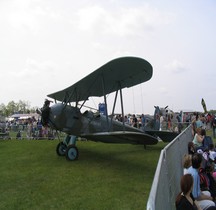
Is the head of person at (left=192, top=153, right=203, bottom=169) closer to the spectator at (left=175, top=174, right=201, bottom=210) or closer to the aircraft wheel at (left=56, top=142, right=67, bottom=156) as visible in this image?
the spectator at (left=175, top=174, right=201, bottom=210)

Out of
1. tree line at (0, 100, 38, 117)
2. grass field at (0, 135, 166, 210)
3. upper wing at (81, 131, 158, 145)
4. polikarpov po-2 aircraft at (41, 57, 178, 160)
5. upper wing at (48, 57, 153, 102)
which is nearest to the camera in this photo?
grass field at (0, 135, 166, 210)

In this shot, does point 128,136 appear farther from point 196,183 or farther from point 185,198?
point 185,198

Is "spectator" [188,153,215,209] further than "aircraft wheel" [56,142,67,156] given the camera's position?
No

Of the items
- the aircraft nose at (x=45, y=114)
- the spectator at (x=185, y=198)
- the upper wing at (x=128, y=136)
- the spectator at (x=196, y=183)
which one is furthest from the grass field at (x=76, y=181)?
the spectator at (x=185, y=198)

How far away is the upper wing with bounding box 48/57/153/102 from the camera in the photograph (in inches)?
337

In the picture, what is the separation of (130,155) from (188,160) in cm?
711

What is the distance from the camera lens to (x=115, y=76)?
9867 millimetres

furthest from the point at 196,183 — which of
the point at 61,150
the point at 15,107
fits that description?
the point at 15,107

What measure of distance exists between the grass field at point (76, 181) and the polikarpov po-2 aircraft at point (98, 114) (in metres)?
0.85

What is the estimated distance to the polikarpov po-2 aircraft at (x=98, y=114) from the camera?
8906 millimetres

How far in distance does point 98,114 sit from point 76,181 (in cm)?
443

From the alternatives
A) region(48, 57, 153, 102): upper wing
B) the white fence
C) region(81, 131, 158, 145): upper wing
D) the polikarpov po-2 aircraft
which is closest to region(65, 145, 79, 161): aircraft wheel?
the polikarpov po-2 aircraft

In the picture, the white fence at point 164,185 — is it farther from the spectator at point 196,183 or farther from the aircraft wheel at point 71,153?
the aircraft wheel at point 71,153

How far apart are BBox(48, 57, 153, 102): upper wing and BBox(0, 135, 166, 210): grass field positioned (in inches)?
103
